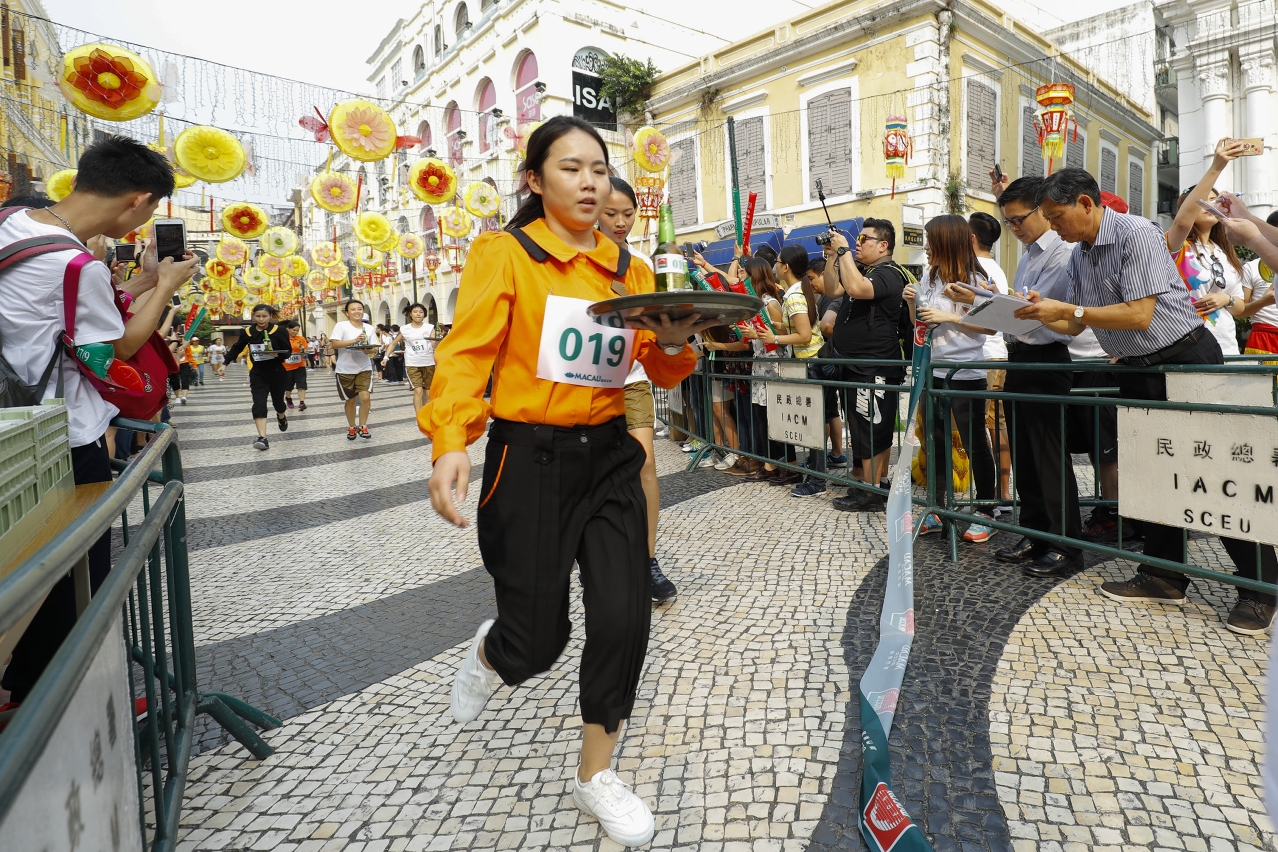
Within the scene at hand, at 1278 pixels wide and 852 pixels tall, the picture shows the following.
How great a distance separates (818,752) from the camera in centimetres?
227

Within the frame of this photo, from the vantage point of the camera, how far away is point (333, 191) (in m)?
14.8

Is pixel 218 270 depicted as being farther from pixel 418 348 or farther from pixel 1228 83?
pixel 1228 83

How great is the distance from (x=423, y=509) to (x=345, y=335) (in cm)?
463

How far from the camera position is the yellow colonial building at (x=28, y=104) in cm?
A: 1098

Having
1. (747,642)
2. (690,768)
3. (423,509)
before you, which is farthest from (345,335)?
(690,768)

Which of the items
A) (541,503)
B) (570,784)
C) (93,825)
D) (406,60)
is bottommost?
(570,784)

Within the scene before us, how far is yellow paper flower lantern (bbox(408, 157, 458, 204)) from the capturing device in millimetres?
13977

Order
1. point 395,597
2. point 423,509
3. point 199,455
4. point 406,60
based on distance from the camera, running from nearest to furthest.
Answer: point 395,597, point 423,509, point 199,455, point 406,60

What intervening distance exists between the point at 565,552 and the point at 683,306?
70 cm

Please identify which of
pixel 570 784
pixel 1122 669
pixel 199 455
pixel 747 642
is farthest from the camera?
pixel 199 455

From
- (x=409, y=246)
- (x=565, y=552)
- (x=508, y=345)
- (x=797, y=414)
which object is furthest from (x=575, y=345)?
A: (x=409, y=246)

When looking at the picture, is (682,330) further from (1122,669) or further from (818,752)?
(1122,669)

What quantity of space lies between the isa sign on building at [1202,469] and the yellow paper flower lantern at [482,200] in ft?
49.6

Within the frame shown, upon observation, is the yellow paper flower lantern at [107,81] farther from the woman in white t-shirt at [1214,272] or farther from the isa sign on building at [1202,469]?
the woman in white t-shirt at [1214,272]
